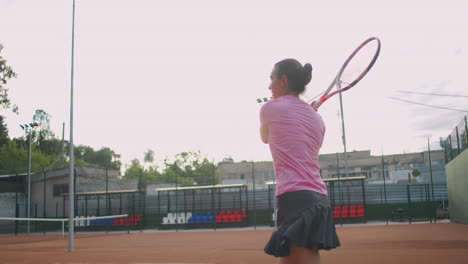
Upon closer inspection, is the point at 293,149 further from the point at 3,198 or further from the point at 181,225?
the point at 3,198

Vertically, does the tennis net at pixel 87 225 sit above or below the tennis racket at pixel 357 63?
below

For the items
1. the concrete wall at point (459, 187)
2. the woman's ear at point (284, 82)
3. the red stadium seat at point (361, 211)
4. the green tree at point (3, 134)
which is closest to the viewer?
the woman's ear at point (284, 82)

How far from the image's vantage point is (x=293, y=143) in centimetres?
245

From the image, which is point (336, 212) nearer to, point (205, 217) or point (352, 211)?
point (352, 211)

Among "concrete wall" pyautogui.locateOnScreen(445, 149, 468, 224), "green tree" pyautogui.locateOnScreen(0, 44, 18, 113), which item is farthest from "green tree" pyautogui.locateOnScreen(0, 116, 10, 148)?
"concrete wall" pyautogui.locateOnScreen(445, 149, 468, 224)

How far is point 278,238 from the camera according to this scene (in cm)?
229

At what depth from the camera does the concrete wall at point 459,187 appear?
792 inches

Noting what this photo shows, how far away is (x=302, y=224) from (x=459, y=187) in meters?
22.1

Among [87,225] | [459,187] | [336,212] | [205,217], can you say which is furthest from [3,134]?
[459,187]

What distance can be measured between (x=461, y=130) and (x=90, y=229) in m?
23.0

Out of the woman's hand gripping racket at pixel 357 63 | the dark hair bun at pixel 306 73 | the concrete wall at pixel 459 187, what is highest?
the woman's hand gripping racket at pixel 357 63

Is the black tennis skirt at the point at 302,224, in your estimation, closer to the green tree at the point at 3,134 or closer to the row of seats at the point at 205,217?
the row of seats at the point at 205,217

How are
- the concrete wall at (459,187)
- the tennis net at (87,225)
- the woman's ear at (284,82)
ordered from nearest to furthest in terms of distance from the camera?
the woman's ear at (284,82) < the concrete wall at (459,187) < the tennis net at (87,225)

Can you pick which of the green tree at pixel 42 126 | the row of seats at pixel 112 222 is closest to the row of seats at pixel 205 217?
the row of seats at pixel 112 222
